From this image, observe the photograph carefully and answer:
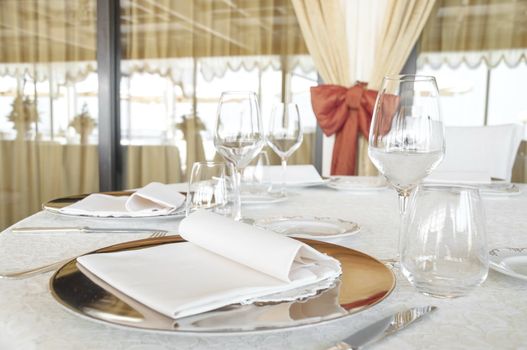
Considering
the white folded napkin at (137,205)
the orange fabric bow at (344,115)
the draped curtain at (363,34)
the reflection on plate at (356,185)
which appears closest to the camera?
the white folded napkin at (137,205)

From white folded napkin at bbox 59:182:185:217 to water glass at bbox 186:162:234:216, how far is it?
0.12m

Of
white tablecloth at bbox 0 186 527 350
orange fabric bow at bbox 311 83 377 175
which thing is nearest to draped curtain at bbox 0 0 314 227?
orange fabric bow at bbox 311 83 377 175

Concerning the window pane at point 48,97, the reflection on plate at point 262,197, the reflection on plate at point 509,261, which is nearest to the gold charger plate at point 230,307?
the reflection on plate at point 509,261

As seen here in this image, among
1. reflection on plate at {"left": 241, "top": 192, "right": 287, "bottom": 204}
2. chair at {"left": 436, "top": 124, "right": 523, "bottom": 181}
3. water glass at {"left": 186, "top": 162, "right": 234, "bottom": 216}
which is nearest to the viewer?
water glass at {"left": 186, "top": 162, "right": 234, "bottom": 216}

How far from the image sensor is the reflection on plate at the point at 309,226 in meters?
0.78

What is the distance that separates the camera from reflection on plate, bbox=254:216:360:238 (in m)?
0.78

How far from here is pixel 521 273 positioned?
23.3 inches

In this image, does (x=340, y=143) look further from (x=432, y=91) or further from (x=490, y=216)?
(x=432, y=91)

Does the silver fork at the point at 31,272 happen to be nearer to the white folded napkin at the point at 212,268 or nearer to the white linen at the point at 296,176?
the white folded napkin at the point at 212,268

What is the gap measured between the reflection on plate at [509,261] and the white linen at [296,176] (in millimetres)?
637

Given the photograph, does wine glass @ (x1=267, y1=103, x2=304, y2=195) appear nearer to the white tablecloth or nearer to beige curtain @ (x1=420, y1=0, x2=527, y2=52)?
the white tablecloth

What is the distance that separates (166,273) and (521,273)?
0.40 meters

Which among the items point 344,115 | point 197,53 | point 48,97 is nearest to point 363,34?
point 344,115

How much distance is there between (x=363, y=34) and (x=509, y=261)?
2.40 meters
